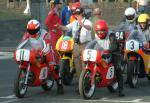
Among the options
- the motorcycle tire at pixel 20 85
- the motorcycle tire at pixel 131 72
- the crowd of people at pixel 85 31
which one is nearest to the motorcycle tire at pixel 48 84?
the crowd of people at pixel 85 31

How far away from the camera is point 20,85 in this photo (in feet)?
44.4

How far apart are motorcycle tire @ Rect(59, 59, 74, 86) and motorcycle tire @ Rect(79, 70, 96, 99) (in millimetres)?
1862

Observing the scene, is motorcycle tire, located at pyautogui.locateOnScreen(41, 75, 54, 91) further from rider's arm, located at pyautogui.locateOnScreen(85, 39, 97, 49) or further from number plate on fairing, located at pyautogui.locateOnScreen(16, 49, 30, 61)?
rider's arm, located at pyautogui.locateOnScreen(85, 39, 97, 49)

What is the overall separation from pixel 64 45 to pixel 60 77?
934 millimetres

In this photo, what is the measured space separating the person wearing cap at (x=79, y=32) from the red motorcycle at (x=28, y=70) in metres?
0.80

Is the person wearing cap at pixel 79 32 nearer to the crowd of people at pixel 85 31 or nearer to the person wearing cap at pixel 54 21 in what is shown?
the crowd of people at pixel 85 31

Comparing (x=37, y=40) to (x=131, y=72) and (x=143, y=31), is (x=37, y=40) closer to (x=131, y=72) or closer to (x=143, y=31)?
(x=131, y=72)

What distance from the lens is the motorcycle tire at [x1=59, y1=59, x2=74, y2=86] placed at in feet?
49.9

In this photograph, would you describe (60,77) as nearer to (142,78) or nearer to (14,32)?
(142,78)

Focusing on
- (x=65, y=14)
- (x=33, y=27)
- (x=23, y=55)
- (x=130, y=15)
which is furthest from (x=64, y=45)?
(x=65, y=14)

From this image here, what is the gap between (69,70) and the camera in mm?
15422

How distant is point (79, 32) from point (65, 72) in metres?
1.04

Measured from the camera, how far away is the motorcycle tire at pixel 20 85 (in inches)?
527

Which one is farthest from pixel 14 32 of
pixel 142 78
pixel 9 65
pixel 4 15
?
pixel 142 78
